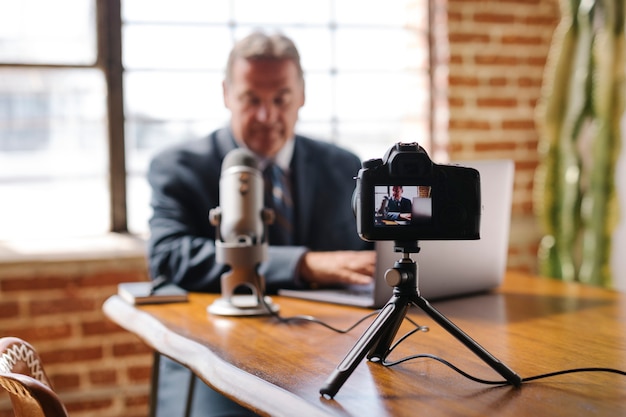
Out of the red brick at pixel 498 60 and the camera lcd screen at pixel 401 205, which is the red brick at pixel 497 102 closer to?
the red brick at pixel 498 60

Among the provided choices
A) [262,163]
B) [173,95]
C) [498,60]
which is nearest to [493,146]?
[498,60]

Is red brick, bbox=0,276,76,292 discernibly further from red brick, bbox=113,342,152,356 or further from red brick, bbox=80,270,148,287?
red brick, bbox=113,342,152,356

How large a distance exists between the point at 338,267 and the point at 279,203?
0.43 meters

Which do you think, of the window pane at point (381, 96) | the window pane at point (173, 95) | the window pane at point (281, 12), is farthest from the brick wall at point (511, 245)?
the window pane at point (173, 95)

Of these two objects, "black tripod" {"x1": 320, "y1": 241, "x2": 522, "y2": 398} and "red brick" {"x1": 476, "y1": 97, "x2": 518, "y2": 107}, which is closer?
"black tripod" {"x1": 320, "y1": 241, "x2": 522, "y2": 398}

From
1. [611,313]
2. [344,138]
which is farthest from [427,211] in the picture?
[344,138]

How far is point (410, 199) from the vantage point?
1.22 metres

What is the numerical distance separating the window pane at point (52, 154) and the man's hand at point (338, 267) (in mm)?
1562

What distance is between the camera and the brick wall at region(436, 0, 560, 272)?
11.7 feet

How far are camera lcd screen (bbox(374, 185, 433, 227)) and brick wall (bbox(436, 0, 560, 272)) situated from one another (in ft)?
7.88

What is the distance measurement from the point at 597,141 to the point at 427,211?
2219mm

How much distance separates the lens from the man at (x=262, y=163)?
208 cm

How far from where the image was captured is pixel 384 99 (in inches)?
146

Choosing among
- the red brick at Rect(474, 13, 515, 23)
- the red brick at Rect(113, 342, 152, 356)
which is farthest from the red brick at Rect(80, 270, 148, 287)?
the red brick at Rect(474, 13, 515, 23)
